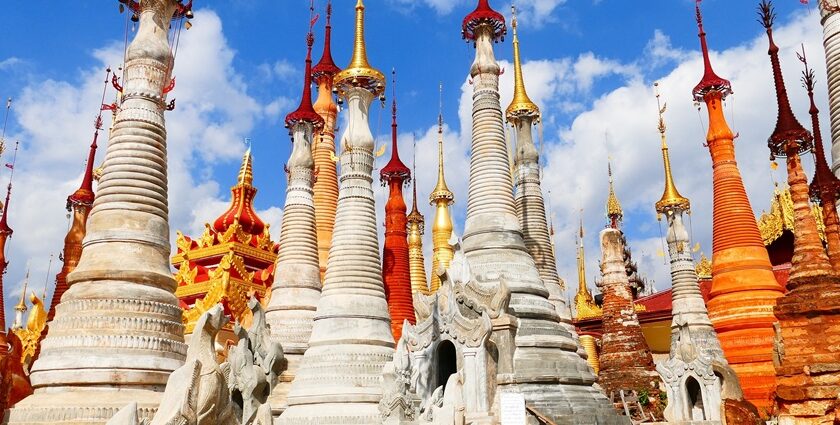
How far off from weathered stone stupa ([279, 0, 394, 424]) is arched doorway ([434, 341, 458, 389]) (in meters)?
1.70

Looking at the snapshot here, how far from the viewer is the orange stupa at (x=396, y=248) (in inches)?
1027

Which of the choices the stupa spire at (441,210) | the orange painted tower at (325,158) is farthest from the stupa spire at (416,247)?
the orange painted tower at (325,158)

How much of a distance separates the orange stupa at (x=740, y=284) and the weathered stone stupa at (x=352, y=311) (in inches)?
508

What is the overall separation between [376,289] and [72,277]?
815 cm

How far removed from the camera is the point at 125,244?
40.0ft

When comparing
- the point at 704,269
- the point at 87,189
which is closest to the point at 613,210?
the point at 704,269

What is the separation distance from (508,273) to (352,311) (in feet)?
13.8

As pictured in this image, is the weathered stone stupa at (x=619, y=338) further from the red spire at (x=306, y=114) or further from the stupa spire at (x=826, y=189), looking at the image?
the red spire at (x=306, y=114)

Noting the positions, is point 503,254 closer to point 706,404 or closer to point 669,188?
point 706,404

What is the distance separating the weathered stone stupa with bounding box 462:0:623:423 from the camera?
15.6 meters

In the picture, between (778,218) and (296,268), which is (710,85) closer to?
(778,218)

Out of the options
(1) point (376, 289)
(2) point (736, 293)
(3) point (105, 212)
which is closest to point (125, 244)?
(3) point (105, 212)

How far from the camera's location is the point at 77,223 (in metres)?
27.4

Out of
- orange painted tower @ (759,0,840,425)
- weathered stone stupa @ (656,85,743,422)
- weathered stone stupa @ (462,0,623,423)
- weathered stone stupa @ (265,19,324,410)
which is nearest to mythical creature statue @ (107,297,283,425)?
weathered stone stupa @ (462,0,623,423)
